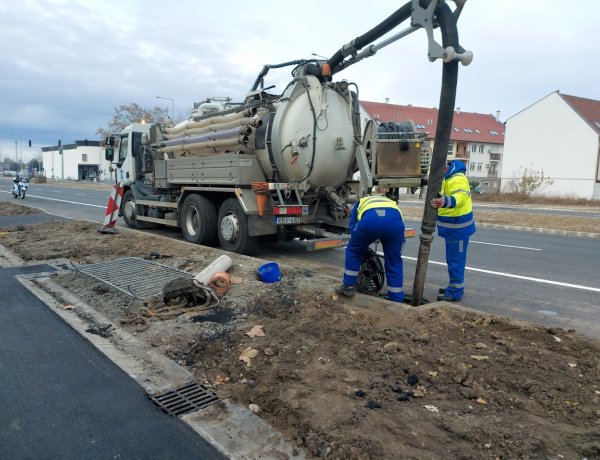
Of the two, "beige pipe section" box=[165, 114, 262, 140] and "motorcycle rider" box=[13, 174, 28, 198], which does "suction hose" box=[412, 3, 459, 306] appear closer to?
"beige pipe section" box=[165, 114, 262, 140]

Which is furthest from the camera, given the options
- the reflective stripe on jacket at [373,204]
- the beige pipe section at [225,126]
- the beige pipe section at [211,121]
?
the beige pipe section at [211,121]

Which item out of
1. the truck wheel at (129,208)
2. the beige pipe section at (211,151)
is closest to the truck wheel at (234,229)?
the beige pipe section at (211,151)

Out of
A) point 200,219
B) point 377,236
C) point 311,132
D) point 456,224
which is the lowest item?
point 200,219

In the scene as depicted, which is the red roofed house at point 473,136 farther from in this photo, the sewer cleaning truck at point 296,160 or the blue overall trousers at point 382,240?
the blue overall trousers at point 382,240

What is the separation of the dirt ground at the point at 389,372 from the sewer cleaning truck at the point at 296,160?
272 centimetres

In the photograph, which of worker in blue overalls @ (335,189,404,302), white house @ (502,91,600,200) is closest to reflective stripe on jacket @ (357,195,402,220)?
worker in blue overalls @ (335,189,404,302)

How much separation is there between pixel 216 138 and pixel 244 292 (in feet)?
13.7

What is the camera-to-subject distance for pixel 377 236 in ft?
17.5

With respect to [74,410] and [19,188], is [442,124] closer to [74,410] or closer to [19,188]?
[74,410]

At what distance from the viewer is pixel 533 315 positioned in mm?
5590

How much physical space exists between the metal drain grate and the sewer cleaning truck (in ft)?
13.8

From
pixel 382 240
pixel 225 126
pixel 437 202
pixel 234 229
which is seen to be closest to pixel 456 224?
pixel 437 202

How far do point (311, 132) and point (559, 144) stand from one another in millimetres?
43477

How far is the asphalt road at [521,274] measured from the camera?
227 inches
